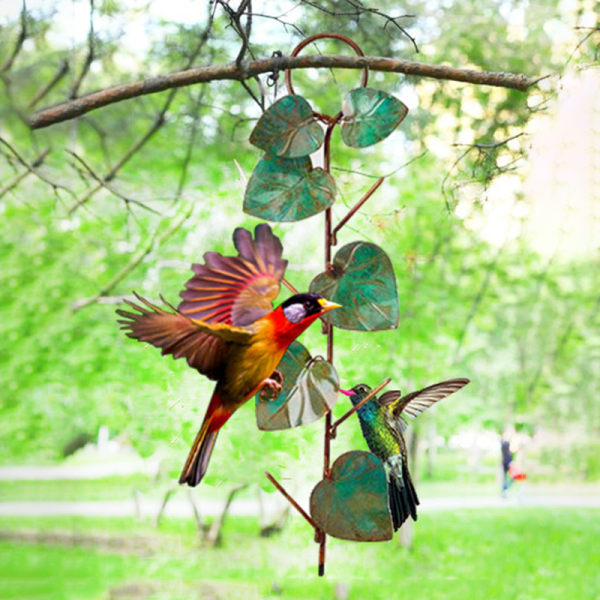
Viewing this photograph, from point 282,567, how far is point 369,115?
176 centimetres

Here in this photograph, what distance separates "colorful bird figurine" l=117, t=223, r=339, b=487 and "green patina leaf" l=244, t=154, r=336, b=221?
0.07ft

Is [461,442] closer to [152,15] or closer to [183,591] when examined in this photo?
[183,591]

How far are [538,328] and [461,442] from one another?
483mm

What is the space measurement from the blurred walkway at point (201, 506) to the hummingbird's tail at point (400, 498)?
1552mm

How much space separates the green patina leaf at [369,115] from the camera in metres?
0.47

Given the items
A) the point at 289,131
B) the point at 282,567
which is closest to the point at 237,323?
the point at 289,131

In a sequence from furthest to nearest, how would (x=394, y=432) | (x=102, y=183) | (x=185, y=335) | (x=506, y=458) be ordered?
Answer: (x=506, y=458) < (x=102, y=183) < (x=394, y=432) < (x=185, y=335)

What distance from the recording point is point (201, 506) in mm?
2217

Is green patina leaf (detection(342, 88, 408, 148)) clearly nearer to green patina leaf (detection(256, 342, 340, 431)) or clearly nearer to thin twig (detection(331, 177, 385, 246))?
thin twig (detection(331, 177, 385, 246))

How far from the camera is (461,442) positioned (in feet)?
8.29

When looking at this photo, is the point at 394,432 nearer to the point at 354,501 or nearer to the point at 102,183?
the point at 354,501

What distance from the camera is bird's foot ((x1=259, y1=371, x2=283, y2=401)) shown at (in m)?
0.47

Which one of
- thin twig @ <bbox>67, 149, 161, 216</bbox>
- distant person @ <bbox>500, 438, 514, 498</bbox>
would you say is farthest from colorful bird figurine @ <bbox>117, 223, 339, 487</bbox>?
distant person @ <bbox>500, 438, 514, 498</bbox>

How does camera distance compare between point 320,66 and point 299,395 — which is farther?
point 320,66
